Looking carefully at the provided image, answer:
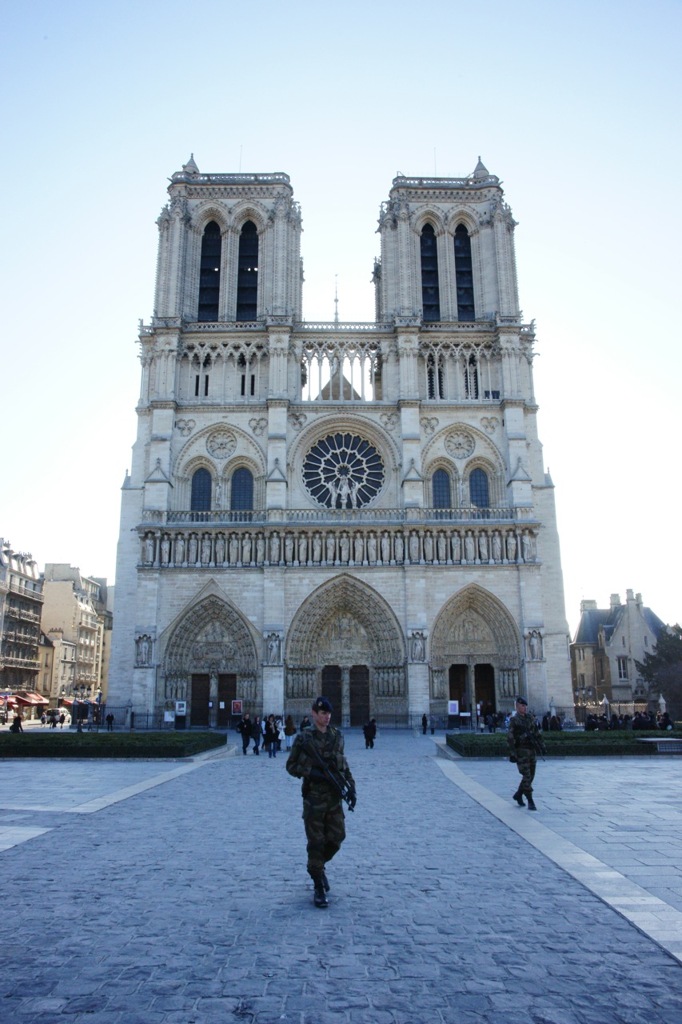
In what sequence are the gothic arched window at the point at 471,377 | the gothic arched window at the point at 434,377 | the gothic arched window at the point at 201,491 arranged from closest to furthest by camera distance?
the gothic arched window at the point at 201,491
the gothic arched window at the point at 434,377
the gothic arched window at the point at 471,377

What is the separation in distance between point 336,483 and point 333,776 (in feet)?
98.8

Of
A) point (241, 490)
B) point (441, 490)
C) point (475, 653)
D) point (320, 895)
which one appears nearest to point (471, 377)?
point (441, 490)

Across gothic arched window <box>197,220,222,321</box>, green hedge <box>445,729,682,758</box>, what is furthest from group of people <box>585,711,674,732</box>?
gothic arched window <box>197,220,222,321</box>

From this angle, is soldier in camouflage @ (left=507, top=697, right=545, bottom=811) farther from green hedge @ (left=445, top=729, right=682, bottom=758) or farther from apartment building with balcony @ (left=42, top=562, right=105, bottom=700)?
apartment building with balcony @ (left=42, top=562, right=105, bottom=700)

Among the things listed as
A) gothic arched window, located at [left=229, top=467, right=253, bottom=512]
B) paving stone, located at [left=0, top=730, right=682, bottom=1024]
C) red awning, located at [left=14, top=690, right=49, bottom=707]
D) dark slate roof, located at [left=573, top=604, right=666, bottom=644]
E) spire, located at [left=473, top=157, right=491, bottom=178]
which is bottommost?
paving stone, located at [left=0, top=730, right=682, bottom=1024]

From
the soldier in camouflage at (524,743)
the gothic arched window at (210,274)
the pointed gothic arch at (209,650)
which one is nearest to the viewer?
the soldier in camouflage at (524,743)

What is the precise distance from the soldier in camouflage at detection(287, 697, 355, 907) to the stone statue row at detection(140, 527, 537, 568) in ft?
89.4

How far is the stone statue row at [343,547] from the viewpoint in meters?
33.7

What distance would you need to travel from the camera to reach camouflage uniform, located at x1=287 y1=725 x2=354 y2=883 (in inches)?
238

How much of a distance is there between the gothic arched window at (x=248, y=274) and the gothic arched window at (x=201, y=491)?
8.49 meters

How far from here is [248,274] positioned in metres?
39.7

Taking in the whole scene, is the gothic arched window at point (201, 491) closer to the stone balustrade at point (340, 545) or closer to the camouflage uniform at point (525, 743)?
the stone balustrade at point (340, 545)

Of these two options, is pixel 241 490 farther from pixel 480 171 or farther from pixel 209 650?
pixel 480 171

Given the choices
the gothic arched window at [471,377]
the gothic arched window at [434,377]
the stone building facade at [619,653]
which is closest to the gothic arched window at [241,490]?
the gothic arched window at [434,377]
